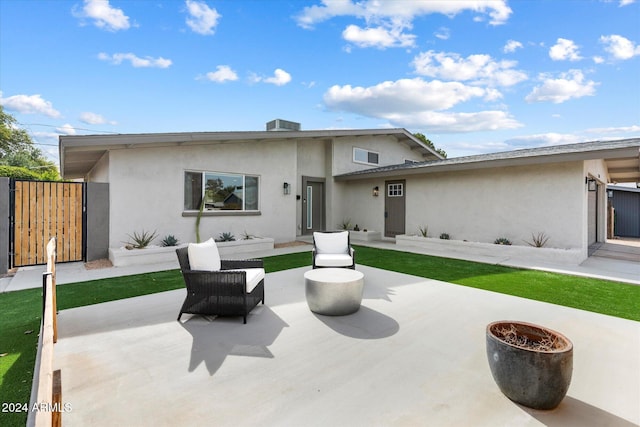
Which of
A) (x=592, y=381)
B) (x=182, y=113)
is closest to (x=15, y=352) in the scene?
(x=592, y=381)

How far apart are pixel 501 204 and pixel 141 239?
35.4ft

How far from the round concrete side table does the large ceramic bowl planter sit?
75.6 inches

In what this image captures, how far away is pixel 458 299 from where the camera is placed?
4.96m

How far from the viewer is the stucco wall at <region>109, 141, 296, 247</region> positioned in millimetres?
8227

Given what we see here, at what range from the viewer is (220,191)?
1000cm

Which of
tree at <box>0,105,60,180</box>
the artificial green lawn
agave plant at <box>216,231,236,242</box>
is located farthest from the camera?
tree at <box>0,105,60,180</box>

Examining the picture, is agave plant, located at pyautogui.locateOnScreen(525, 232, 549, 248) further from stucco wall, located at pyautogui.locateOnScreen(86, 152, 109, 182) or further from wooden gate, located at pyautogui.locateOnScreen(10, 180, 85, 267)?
wooden gate, located at pyautogui.locateOnScreen(10, 180, 85, 267)

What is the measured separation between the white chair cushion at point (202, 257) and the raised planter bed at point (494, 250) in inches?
286

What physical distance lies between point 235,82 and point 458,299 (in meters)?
16.0

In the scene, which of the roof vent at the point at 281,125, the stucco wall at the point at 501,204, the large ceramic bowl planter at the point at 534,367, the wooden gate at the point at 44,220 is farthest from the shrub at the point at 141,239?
the stucco wall at the point at 501,204

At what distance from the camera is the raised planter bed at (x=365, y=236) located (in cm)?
1248

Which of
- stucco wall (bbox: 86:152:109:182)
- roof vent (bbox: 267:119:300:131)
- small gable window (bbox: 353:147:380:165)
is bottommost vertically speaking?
stucco wall (bbox: 86:152:109:182)

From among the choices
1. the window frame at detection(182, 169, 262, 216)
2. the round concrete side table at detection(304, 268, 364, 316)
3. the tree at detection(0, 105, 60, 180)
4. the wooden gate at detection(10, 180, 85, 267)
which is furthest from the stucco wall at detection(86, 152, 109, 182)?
the tree at detection(0, 105, 60, 180)

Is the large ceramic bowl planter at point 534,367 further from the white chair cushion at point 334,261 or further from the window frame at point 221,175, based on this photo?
the window frame at point 221,175
